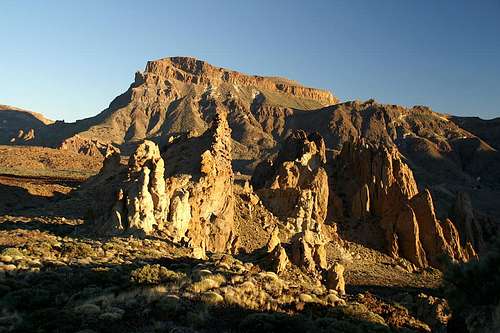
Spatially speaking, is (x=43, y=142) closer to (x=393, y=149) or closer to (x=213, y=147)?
(x=393, y=149)

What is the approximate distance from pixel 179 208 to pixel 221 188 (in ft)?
27.7

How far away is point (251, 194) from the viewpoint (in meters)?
52.3

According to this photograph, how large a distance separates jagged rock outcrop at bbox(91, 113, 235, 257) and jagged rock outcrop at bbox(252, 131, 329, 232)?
1147 centimetres

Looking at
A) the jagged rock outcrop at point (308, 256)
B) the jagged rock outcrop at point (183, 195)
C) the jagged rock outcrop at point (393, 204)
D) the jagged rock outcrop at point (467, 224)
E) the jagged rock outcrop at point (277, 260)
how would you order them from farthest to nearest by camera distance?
the jagged rock outcrop at point (467, 224)
the jagged rock outcrop at point (393, 204)
the jagged rock outcrop at point (308, 256)
the jagged rock outcrop at point (183, 195)
the jagged rock outcrop at point (277, 260)

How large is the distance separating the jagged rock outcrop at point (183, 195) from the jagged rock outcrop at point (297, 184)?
1147 centimetres

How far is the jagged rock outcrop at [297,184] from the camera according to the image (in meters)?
54.3

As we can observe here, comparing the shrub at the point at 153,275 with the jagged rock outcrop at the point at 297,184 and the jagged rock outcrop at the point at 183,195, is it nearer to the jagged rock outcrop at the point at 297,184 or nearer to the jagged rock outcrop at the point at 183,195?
the jagged rock outcrop at the point at 183,195

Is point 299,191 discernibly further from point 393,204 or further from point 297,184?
point 393,204

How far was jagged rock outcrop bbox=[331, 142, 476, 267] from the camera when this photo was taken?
56438 millimetres

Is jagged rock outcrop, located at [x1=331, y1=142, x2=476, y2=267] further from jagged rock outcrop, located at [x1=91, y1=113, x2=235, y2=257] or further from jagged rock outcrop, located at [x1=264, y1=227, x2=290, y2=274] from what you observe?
jagged rock outcrop, located at [x1=264, y1=227, x2=290, y2=274]

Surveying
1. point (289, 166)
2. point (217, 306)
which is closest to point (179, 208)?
point (217, 306)

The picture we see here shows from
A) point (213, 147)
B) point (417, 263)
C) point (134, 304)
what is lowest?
point (417, 263)

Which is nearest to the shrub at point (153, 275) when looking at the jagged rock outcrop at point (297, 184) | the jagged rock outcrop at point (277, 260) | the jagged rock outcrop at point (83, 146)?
the jagged rock outcrop at point (277, 260)

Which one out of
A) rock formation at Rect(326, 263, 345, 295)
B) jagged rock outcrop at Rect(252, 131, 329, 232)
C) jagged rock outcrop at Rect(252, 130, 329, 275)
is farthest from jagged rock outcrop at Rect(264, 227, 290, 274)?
jagged rock outcrop at Rect(252, 131, 329, 232)
